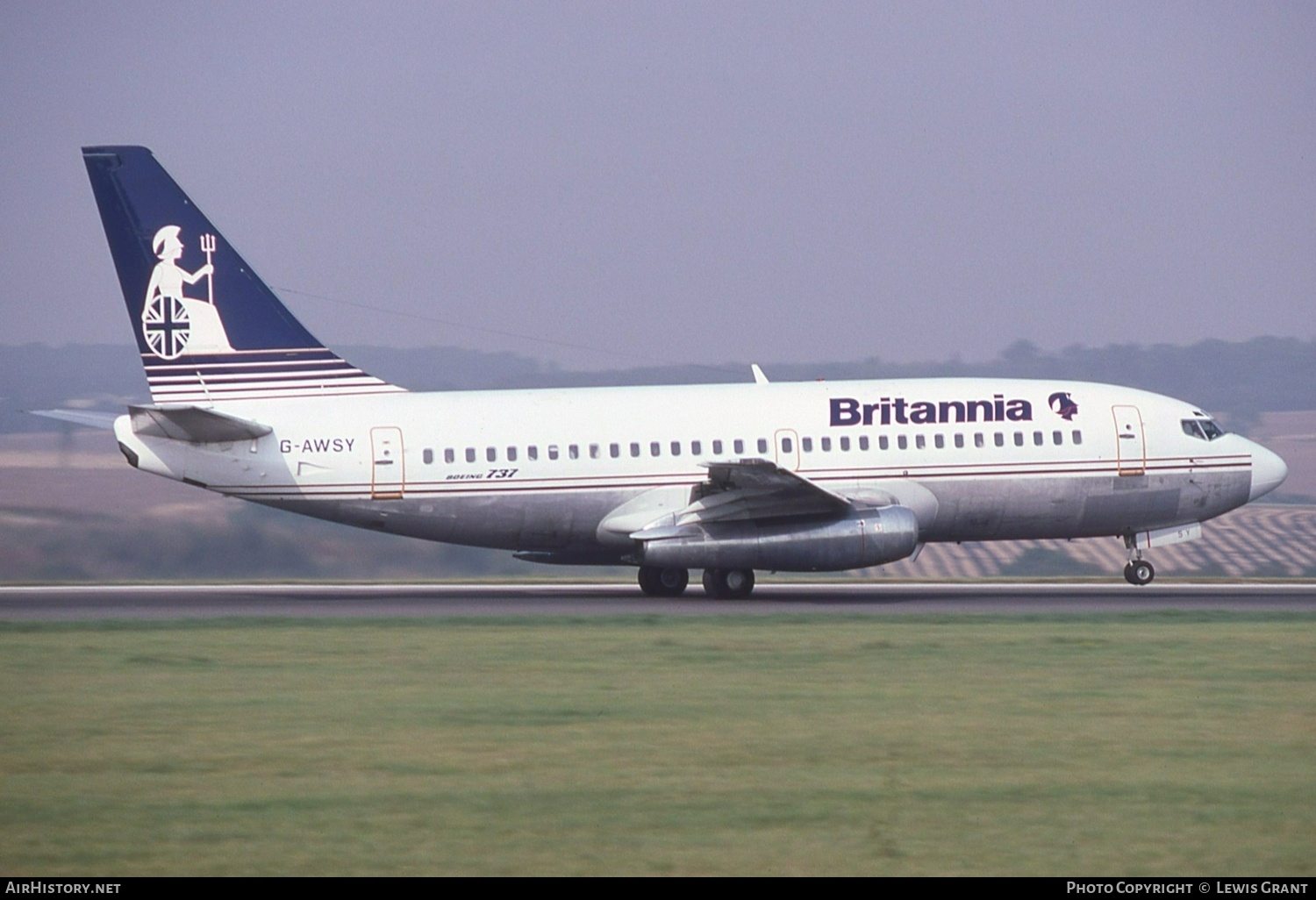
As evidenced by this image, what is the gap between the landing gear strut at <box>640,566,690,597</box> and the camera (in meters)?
29.5

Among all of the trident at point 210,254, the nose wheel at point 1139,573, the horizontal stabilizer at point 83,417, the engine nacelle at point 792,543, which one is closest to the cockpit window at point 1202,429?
the nose wheel at point 1139,573

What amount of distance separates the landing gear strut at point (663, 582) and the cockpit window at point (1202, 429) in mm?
9786

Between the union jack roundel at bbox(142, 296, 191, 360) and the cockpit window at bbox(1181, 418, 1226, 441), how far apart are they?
60.3 feet

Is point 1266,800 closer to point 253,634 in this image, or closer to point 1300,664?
point 1300,664

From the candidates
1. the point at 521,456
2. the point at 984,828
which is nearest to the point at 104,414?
the point at 521,456

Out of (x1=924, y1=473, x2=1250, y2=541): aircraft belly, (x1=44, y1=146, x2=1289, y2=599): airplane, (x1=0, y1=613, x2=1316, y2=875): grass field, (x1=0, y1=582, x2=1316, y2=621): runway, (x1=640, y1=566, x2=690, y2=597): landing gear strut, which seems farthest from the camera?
(x1=640, y1=566, x2=690, y2=597): landing gear strut

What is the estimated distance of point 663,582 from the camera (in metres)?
29.5

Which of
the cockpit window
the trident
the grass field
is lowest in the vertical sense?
the grass field

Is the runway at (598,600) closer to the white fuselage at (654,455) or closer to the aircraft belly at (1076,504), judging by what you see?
the aircraft belly at (1076,504)

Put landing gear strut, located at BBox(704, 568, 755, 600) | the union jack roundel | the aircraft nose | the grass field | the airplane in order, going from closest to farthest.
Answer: the grass field → the airplane → landing gear strut, located at BBox(704, 568, 755, 600) → the union jack roundel → the aircraft nose

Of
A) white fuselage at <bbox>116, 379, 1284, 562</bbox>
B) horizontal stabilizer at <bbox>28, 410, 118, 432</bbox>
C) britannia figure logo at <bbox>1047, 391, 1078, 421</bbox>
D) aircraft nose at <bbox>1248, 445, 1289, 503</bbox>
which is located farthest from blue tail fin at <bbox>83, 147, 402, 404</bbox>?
aircraft nose at <bbox>1248, 445, 1289, 503</bbox>

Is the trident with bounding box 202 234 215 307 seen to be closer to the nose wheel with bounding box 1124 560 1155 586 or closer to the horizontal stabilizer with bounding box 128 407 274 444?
the horizontal stabilizer with bounding box 128 407 274 444

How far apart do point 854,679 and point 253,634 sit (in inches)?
356

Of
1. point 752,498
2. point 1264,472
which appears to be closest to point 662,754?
point 752,498
